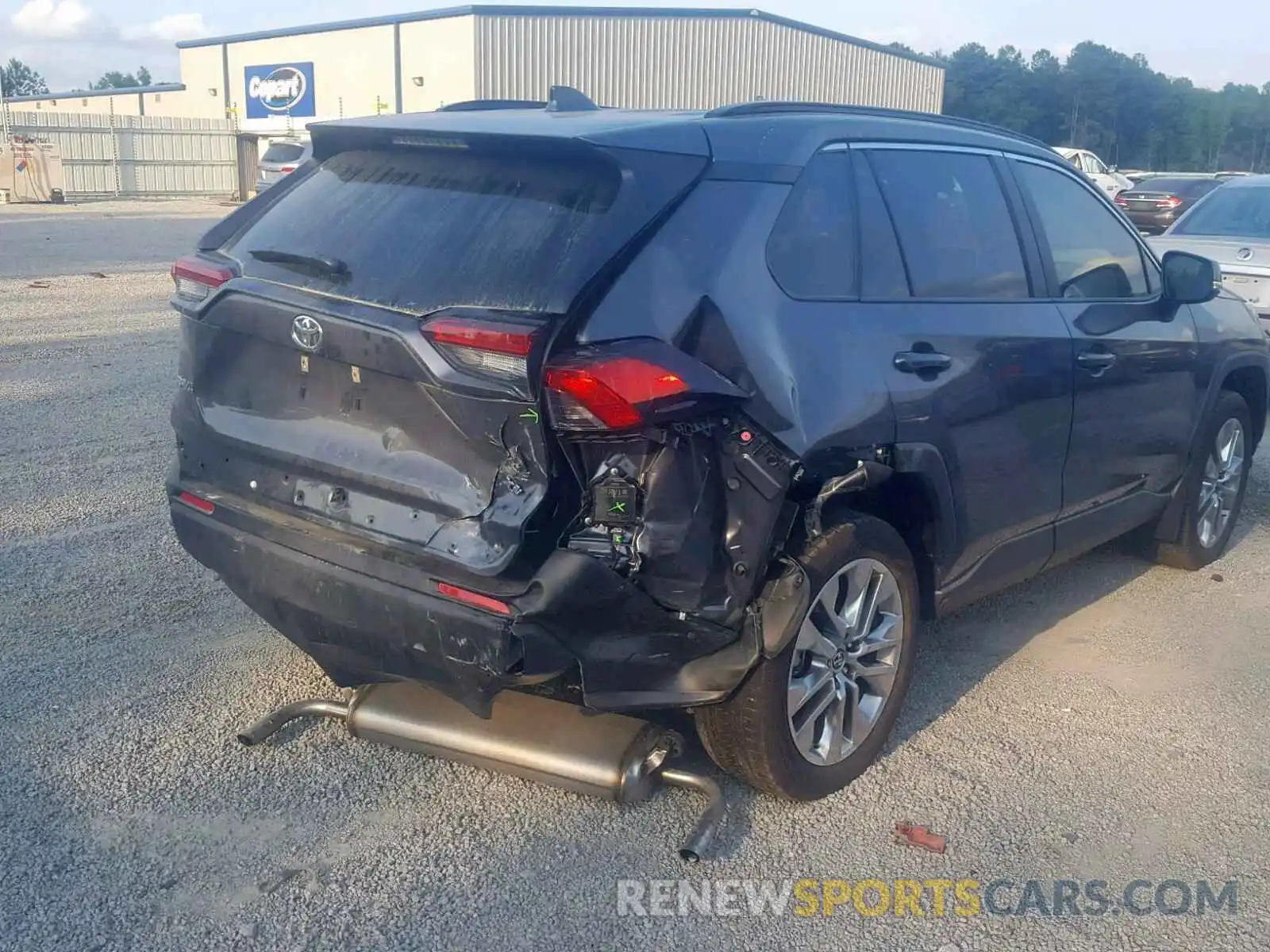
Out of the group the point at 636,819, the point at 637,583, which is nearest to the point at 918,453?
the point at 637,583

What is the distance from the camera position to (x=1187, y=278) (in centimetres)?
521

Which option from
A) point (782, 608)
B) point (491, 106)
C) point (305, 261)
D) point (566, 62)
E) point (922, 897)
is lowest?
point (922, 897)

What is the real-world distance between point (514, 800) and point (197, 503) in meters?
1.28

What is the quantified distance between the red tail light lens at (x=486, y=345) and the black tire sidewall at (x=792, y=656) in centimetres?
100

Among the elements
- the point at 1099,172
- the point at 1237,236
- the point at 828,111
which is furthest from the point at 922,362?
the point at 1099,172

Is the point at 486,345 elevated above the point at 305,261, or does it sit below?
below

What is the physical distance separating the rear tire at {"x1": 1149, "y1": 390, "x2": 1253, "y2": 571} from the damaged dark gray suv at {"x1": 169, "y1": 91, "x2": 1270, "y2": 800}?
5.92 feet

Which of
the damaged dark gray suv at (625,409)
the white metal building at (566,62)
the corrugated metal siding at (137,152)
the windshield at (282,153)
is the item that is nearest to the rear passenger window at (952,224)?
the damaged dark gray suv at (625,409)

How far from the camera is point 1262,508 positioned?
7.30 m

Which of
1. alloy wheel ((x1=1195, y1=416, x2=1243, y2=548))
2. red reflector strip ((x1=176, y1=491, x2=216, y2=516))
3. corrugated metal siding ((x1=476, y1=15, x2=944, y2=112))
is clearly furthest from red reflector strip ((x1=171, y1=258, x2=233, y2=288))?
corrugated metal siding ((x1=476, y1=15, x2=944, y2=112))

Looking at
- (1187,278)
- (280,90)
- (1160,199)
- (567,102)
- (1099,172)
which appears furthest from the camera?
(280,90)

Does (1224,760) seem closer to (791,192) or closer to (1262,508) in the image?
(791,192)

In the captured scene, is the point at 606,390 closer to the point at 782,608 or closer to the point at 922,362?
the point at 782,608

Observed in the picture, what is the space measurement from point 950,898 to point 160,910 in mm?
2012
